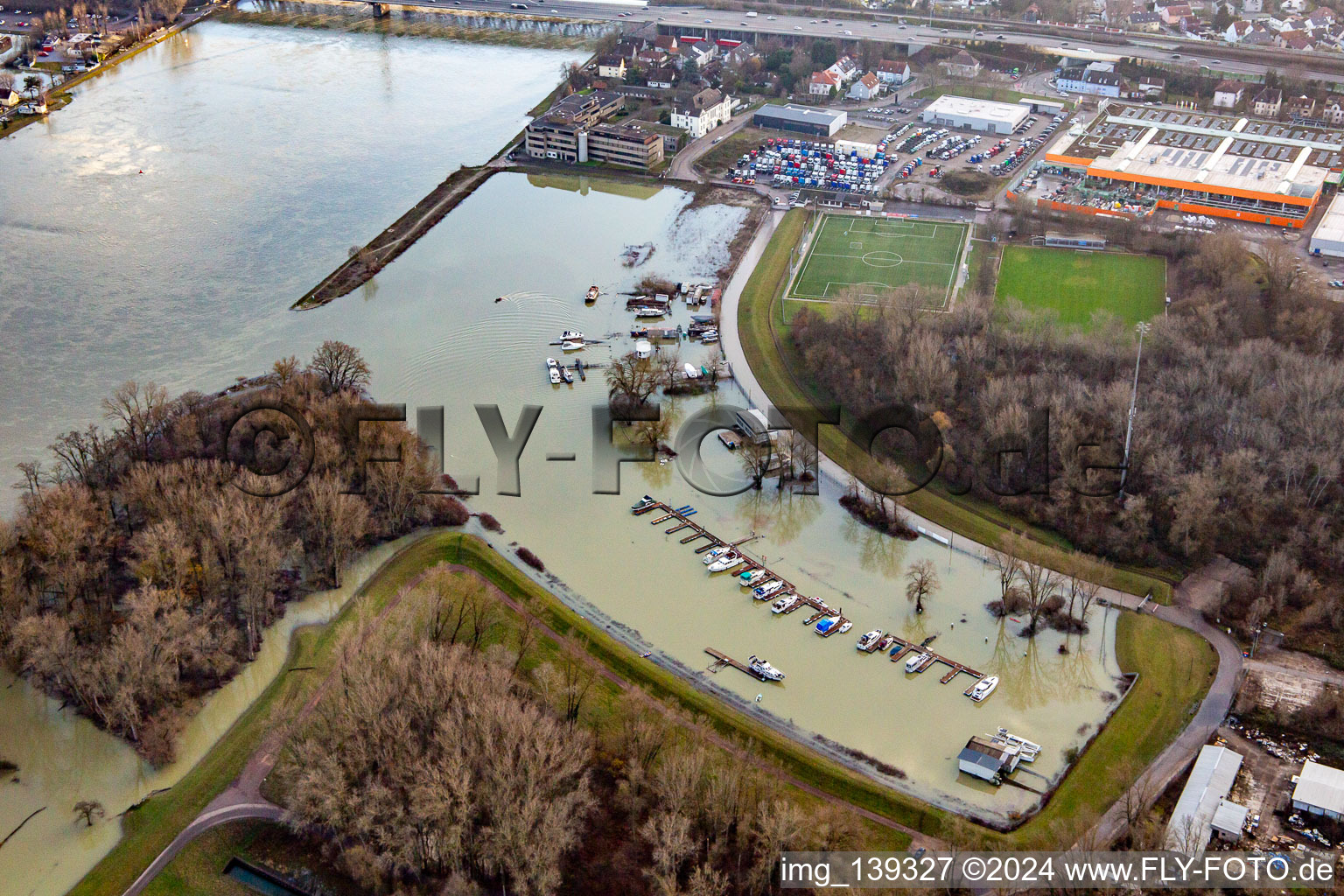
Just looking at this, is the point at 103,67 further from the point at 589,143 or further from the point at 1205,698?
the point at 1205,698

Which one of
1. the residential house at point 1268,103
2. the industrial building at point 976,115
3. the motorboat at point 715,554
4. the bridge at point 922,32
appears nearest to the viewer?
the motorboat at point 715,554

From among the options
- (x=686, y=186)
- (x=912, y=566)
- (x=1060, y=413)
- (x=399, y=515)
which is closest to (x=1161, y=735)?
(x=912, y=566)

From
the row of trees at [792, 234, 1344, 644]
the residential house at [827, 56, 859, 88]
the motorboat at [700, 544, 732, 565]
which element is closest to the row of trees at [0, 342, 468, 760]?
the motorboat at [700, 544, 732, 565]

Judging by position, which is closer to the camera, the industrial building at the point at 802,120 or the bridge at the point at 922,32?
the industrial building at the point at 802,120

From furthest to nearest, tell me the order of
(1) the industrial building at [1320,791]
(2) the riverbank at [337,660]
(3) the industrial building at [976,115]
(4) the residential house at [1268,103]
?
(4) the residential house at [1268,103] < (3) the industrial building at [976,115] < (2) the riverbank at [337,660] < (1) the industrial building at [1320,791]

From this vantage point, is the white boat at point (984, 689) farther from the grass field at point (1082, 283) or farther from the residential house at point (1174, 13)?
the residential house at point (1174, 13)

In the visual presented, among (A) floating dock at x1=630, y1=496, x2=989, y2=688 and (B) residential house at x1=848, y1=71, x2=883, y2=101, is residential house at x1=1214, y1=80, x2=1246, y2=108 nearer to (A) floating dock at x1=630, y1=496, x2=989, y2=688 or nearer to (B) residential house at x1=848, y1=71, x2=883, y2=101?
(B) residential house at x1=848, y1=71, x2=883, y2=101

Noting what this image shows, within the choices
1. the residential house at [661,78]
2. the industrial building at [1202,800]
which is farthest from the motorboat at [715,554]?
the residential house at [661,78]
